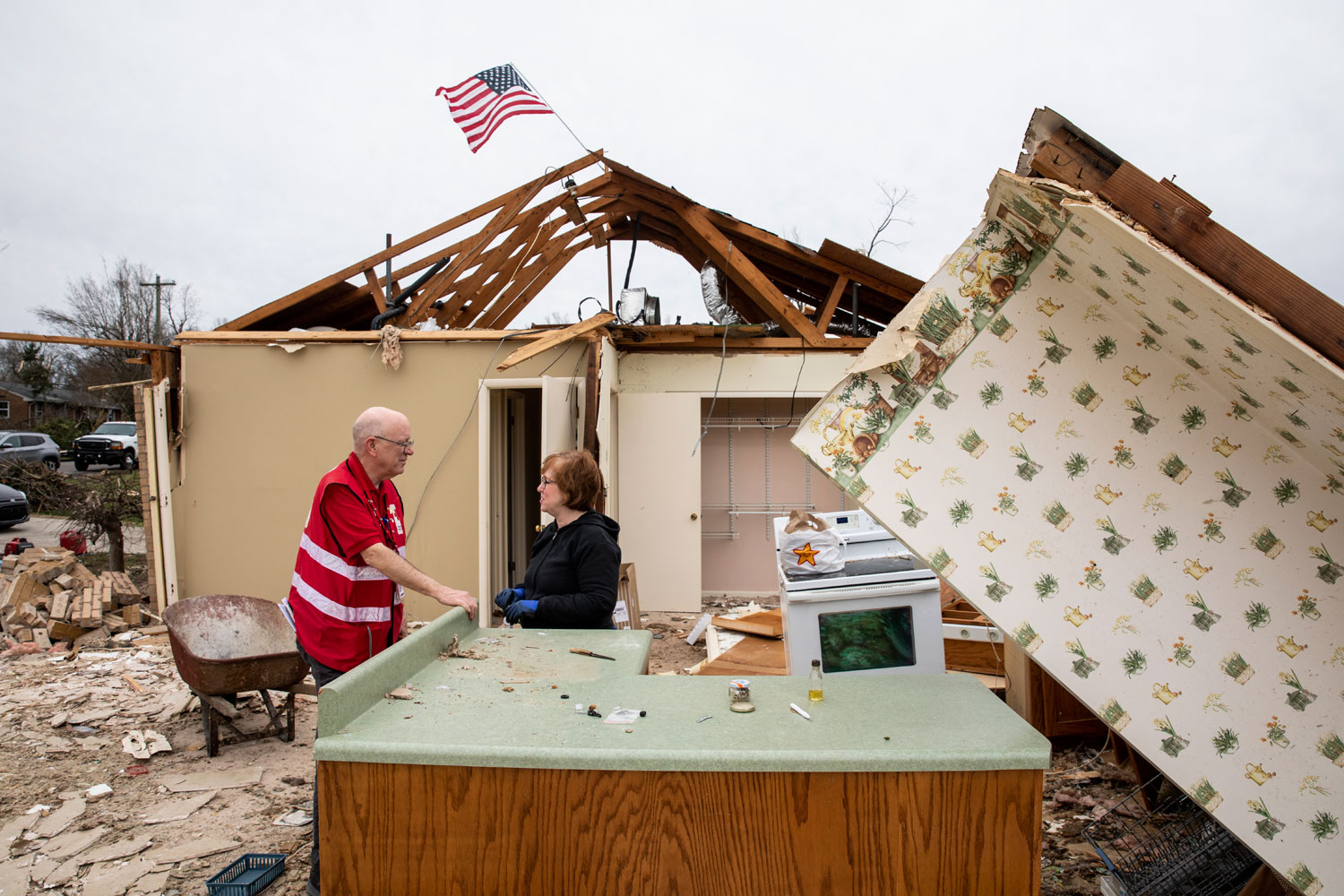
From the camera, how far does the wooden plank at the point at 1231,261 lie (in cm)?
153

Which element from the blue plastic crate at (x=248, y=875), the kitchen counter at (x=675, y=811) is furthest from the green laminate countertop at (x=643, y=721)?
the blue plastic crate at (x=248, y=875)

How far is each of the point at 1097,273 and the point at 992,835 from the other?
4.60 ft

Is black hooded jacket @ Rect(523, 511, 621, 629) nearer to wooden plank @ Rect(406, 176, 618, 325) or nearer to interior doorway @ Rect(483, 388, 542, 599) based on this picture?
interior doorway @ Rect(483, 388, 542, 599)

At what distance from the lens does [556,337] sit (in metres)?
6.70

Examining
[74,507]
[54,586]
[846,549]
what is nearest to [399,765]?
[846,549]

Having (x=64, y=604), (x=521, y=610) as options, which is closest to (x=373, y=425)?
(x=521, y=610)

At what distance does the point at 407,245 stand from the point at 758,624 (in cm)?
492

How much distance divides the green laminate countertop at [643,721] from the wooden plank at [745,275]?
236 inches

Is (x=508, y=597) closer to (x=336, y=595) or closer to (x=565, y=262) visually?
(x=336, y=595)

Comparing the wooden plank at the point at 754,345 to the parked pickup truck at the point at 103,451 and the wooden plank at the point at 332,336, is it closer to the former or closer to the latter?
the wooden plank at the point at 332,336

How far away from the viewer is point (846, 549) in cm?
398

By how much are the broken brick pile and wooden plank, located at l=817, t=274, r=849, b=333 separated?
7198 millimetres

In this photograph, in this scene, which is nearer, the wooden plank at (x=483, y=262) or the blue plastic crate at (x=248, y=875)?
the blue plastic crate at (x=248, y=875)

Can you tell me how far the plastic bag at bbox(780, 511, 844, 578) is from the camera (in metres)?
3.83
